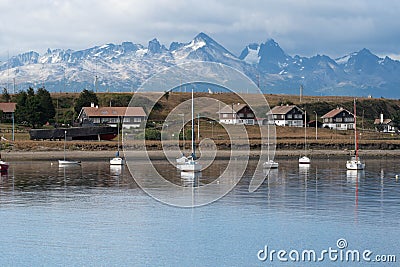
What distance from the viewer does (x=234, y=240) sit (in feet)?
119

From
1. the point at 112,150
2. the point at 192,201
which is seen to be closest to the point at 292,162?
the point at 112,150

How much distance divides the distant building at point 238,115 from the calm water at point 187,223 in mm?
76465

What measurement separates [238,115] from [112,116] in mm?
27271

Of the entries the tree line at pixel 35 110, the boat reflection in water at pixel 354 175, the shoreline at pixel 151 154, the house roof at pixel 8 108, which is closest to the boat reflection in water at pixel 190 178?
the boat reflection in water at pixel 354 175

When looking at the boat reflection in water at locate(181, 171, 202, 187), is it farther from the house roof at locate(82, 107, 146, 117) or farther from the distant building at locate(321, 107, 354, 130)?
the distant building at locate(321, 107, 354, 130)

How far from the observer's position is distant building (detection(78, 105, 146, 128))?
5197 inches

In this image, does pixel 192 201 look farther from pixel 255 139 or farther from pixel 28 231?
pixel 255 139
